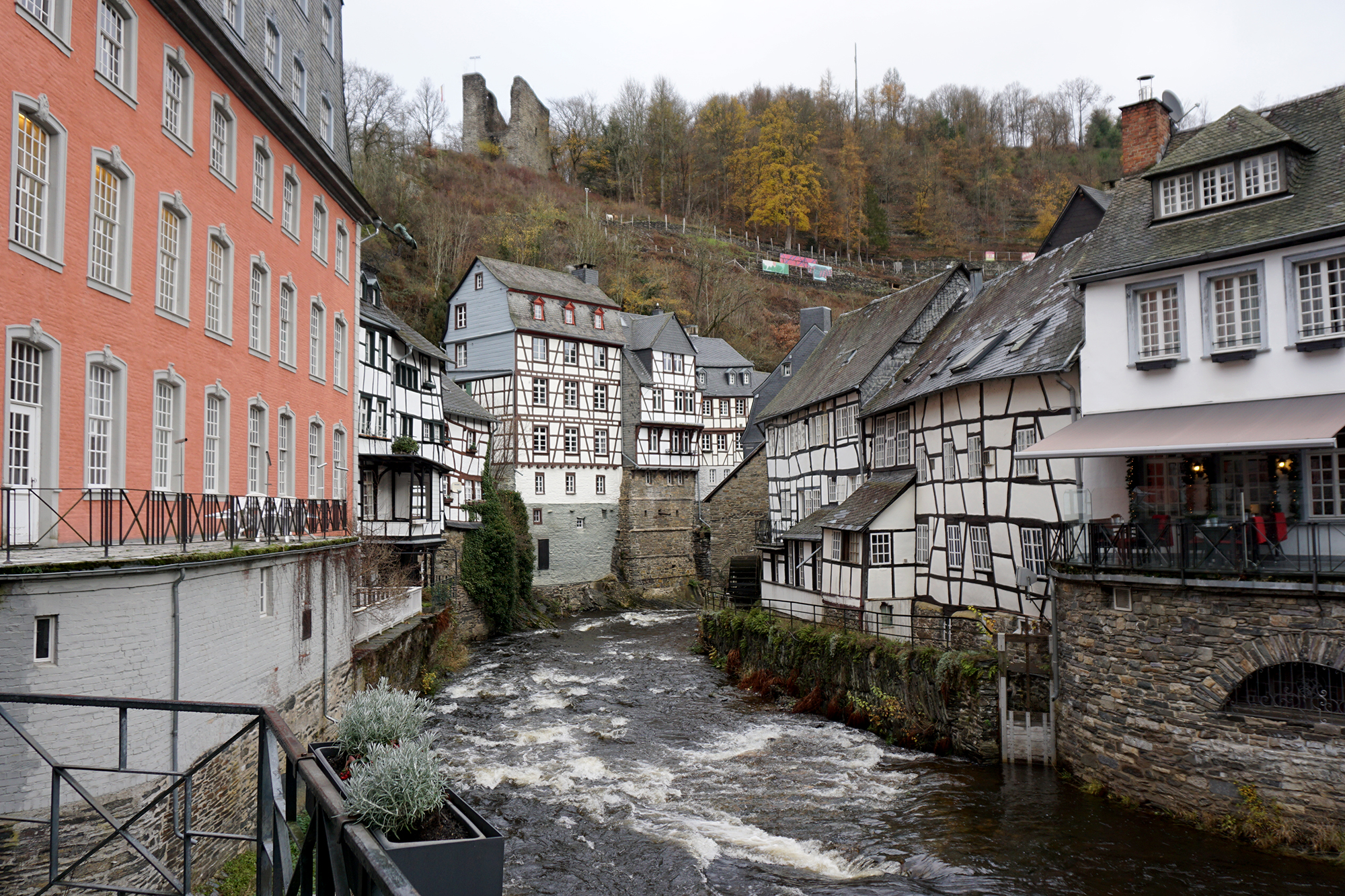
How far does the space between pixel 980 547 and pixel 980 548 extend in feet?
0.05

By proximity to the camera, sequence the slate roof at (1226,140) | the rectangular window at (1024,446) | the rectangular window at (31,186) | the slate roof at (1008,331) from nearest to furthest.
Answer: the rectangular window at (31,186), the slate roof at (1226,140), the slate roof at (1008,331), the rectangular window at (1024,446)

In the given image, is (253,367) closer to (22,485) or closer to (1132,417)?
(22,485)

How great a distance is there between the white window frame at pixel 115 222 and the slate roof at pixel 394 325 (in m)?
14.4

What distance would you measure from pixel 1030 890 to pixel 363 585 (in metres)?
17.2

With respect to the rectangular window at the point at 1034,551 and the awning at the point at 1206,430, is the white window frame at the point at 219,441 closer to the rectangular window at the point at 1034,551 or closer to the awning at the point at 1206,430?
the awning at the point at 1206,430

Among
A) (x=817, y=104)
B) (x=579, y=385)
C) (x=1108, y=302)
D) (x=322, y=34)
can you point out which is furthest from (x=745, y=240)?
(x=1108, y=302)

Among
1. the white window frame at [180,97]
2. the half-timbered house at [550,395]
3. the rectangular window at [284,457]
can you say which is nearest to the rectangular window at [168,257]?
the white window frame at [180,97]

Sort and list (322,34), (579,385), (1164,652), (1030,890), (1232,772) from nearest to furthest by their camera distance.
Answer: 1. (1030,890)
2. (1232,772)
3. (1164,652)
4. (322,34)
5. (579,385)

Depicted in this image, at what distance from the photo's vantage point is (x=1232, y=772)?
12102 mm

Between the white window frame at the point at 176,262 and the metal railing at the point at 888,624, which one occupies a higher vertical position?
the white window frame at the point at 176,262

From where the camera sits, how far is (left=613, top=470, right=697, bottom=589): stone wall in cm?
4022

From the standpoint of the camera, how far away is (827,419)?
27109mm

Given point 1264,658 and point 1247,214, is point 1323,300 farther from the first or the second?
point 1264,658

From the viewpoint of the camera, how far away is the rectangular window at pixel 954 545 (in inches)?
766
